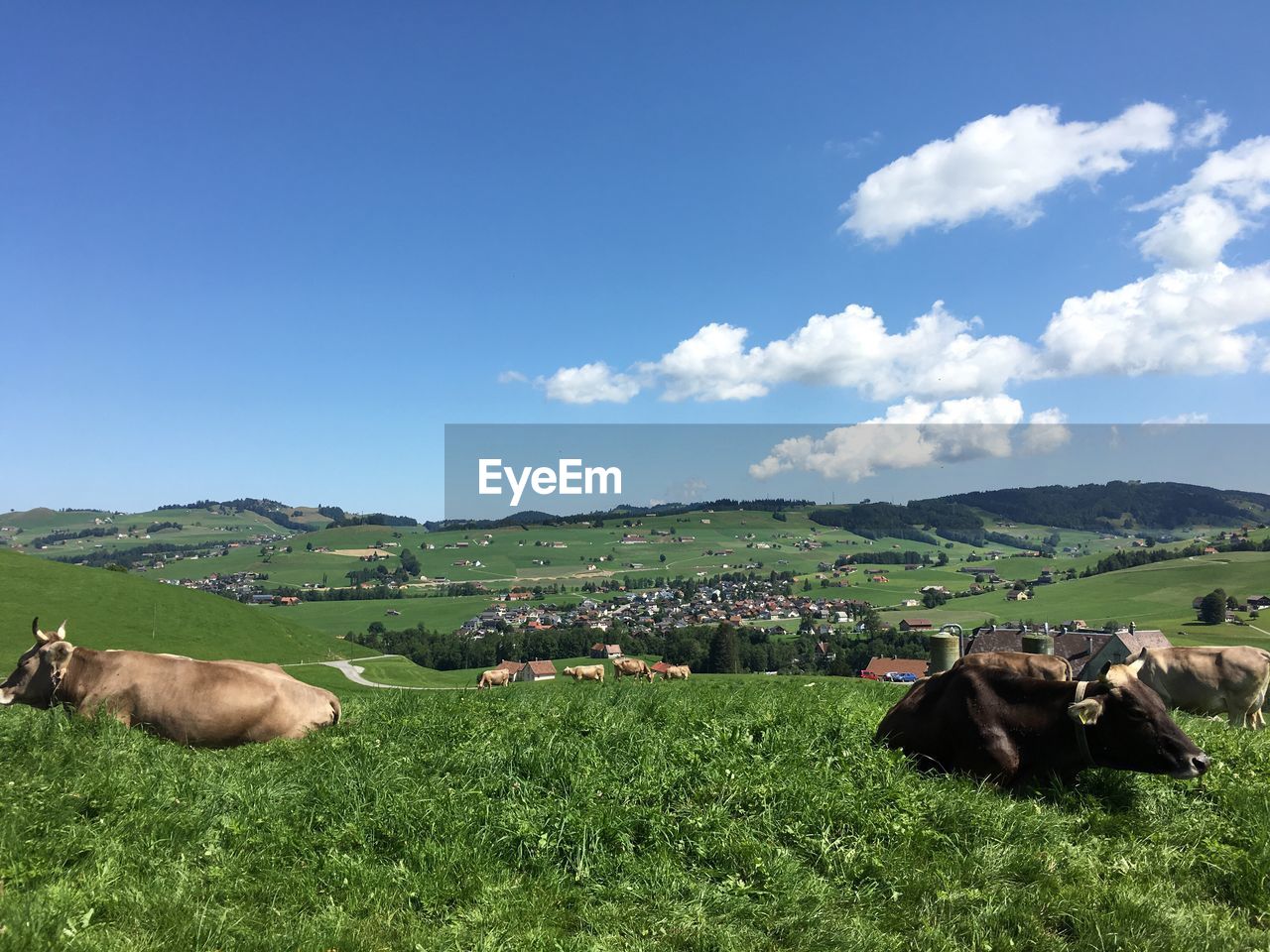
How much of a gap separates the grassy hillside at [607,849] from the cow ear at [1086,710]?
809mm

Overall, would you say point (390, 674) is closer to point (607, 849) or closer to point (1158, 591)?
point (607, 849)

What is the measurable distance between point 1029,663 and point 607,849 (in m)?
8.93

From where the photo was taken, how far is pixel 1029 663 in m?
11.8

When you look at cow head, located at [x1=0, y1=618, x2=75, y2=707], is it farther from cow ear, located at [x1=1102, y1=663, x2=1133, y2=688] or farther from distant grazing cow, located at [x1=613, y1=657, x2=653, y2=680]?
distant grazing cow, located at [x1=613, y1=657, x2=653, y2=680]

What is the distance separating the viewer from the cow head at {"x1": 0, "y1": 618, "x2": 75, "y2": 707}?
32.9ft

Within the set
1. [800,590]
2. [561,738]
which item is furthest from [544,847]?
[800,590]

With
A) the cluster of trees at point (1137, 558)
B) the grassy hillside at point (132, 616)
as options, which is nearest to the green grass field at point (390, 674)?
the grassy hillside at point (132, 616)

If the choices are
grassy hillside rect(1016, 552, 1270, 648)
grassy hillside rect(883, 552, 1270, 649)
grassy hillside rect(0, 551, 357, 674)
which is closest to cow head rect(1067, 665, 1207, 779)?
grassy hillside rect(0, 551, 357, 674)

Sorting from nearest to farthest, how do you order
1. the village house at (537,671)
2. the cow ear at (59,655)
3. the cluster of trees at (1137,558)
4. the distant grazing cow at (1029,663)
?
the cow ear at (59,655) < the distant grazing cow at (1029,663) < the village house at (537,671) < the cluster of trees at (1137,558)

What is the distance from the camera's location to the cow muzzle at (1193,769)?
23.1ft

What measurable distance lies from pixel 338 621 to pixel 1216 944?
157m

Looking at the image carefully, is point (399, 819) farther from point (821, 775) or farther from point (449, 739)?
point (821, 775)

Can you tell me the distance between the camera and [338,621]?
476ft

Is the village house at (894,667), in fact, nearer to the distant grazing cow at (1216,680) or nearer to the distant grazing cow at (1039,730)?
the distant grazing cow at (1216,680)
